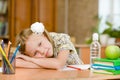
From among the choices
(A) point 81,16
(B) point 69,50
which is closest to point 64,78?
(B) point 69,50

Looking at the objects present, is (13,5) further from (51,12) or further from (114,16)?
(114,16)

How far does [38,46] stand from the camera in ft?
6.91

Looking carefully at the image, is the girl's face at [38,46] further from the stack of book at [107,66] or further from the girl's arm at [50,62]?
the stack of book at [107,66]

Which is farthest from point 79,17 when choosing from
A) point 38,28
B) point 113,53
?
point 113,53

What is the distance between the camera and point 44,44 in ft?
6.93

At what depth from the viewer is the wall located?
6.14 meters

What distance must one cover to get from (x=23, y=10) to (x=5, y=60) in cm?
386

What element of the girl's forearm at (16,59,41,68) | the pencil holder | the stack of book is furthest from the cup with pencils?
the stack of book

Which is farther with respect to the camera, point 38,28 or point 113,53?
point 38,28

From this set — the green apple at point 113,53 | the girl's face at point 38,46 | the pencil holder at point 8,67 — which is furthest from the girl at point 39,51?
the green apple at point 113,53

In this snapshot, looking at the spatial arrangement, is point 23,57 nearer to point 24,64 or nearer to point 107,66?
point 24,64

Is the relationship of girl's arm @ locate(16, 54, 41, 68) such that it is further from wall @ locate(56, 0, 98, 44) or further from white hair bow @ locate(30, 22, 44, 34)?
wall @ locate(56, 0, 98, 44)

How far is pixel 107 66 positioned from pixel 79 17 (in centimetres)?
461

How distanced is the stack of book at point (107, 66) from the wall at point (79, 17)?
4300 mm
